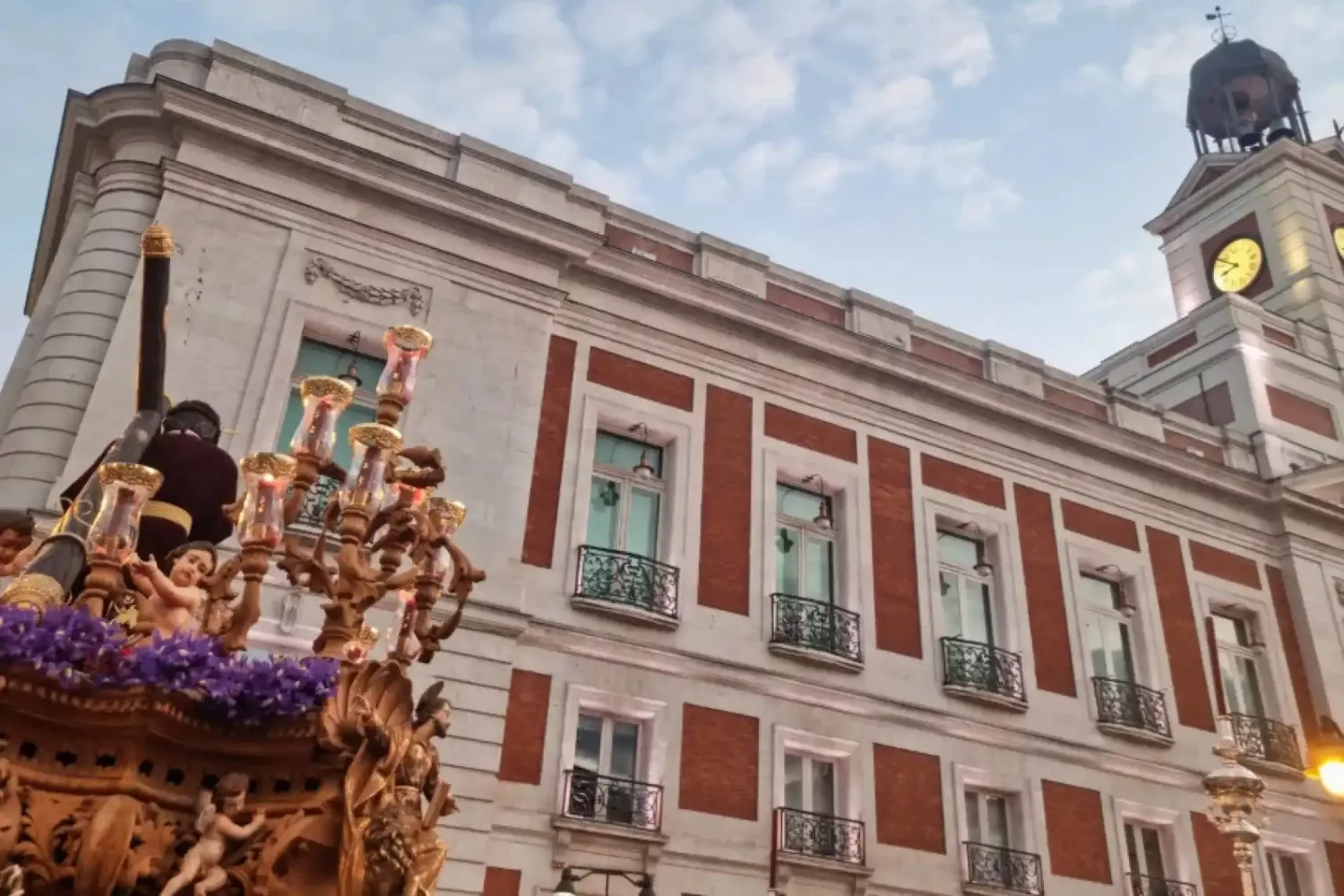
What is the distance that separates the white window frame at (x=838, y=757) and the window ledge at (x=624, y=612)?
75.0 inches

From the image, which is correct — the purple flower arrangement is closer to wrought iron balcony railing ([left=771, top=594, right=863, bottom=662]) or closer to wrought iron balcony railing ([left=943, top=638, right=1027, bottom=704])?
wrought iron balcony railing ([left=771, top=594, right=863, bottom=662])

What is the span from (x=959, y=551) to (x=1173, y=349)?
10.2 m

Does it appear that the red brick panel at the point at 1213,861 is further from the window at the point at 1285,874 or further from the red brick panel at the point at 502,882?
the red brick panel at the point at 502,882

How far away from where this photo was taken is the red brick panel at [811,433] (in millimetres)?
15781

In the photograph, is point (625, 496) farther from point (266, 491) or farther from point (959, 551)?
point (266, 491)

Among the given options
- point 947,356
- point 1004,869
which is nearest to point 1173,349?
point 947,356

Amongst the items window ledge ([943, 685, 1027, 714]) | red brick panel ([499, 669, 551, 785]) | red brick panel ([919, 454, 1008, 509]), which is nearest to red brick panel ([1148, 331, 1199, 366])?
red brick panel ([919, 454, 1008, 509])

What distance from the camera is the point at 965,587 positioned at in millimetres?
16453

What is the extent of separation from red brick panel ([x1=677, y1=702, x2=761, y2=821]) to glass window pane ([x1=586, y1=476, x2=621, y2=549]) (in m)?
2.38

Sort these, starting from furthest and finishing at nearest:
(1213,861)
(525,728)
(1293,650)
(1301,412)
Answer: (1301,412) < (1293,650) < (1213,861) < (525,728)

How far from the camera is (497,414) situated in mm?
13234

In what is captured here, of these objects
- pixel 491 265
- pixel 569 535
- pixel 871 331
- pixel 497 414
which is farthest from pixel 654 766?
pixel 871 331

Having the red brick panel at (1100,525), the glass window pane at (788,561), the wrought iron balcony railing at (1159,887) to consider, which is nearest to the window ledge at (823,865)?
the glass window pane at (788,561)

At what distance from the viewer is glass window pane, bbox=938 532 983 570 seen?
16594mm
